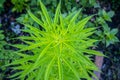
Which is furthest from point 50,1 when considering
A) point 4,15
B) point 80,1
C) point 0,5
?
point 4,15

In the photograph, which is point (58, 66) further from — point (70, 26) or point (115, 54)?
point (115, 54)

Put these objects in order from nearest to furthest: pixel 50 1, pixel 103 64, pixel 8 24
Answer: pixel 50 1 → pixel 103 64 → pixel 8 24

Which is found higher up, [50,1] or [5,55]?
[50,1]

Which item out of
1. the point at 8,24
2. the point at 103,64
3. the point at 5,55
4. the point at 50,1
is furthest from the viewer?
the point at 8,24

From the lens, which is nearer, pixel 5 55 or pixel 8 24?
pixel 5 55

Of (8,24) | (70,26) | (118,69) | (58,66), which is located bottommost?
(118,69)

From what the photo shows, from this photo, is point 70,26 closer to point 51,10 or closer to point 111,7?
point 51,10

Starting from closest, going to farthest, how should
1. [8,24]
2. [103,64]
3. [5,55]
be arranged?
[5,55], [103,64], [8,24]

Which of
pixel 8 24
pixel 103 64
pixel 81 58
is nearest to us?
pixel 81 58

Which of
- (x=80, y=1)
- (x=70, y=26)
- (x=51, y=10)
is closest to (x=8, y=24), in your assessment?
(x=51, y=10)
